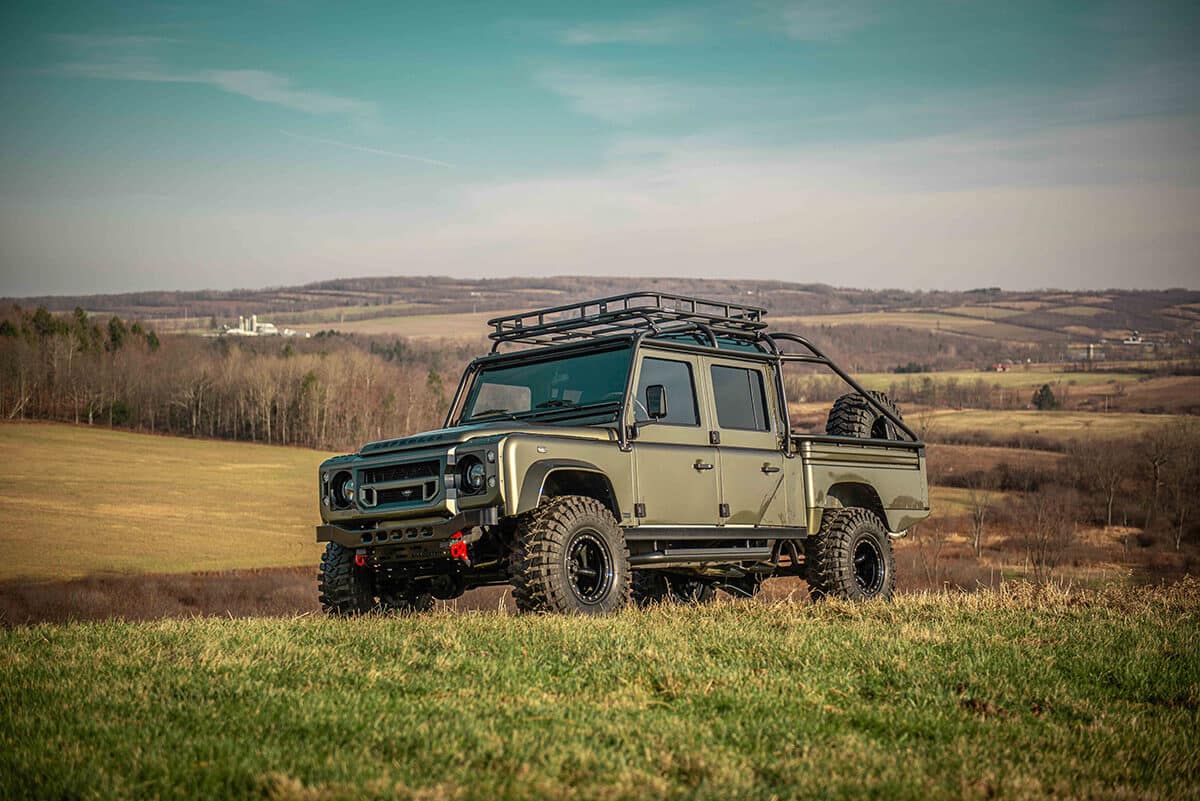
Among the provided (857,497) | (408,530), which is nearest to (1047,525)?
(857,497)

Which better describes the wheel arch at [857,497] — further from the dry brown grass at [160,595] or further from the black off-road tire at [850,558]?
the dry brown grass at [160,595]

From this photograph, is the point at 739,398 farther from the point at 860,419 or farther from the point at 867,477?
the point at 860,419

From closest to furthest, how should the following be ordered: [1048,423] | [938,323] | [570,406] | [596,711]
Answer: [596,711], [570,406], [1048,423], [938,323]

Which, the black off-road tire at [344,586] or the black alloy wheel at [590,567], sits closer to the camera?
the black alloy wheel at [590,567]

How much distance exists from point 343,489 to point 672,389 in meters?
3.20

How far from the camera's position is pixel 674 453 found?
10.8 metres

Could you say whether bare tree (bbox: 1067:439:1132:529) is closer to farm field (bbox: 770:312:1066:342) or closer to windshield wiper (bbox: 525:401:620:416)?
farm field (bbox: 770:312:1066:342)

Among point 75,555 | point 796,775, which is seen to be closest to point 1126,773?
point 796,775

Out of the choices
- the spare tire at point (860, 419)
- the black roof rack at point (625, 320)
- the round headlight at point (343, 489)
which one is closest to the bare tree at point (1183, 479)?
the spare tire at point (860, 419)

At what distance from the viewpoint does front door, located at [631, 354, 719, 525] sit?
10.5 meters

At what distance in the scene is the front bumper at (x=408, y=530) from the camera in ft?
30.2

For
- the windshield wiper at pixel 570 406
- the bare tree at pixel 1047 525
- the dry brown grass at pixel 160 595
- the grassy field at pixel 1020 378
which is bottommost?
the bare tree at pixel 1047 525

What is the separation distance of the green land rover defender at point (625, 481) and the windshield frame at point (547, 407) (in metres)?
0.02

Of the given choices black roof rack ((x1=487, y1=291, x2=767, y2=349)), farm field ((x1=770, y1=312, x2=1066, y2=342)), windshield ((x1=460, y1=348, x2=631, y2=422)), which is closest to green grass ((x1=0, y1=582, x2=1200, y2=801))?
windshield ((x1=460, y1=348, x2=631, y2=422))
